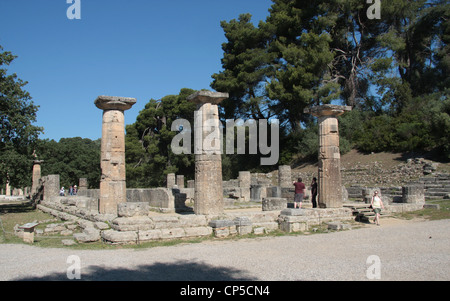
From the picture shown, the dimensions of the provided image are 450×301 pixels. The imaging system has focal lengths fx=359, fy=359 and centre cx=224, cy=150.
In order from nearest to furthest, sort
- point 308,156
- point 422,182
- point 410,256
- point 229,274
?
1. point 229,274
2. point 410,256
3. point 422,182
4. point 308,156

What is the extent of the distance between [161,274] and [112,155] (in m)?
7.49

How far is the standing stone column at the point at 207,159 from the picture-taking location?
10891 millimetres

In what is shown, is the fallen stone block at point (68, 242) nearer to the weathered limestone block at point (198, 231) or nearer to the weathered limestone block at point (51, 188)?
the weathered limestone block at point (198, 231)

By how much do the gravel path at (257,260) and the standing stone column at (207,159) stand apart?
6.06 ft

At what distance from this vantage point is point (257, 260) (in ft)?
22.5

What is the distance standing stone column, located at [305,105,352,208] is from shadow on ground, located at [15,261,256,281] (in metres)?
7.79

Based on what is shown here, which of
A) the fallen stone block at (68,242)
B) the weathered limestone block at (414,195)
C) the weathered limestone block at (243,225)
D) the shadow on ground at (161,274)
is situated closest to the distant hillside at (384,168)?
the weathered limestone block at (414,195)

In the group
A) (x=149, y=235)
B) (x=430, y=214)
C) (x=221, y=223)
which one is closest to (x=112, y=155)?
(x=149, y=235)

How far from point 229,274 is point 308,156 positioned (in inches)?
1182

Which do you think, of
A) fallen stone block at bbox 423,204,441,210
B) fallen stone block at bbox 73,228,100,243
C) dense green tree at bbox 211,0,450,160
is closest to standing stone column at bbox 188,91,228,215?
fallen stone block at bbox 73,228,100,243

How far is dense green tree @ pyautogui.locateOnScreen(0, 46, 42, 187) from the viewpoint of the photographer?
18.6 m
